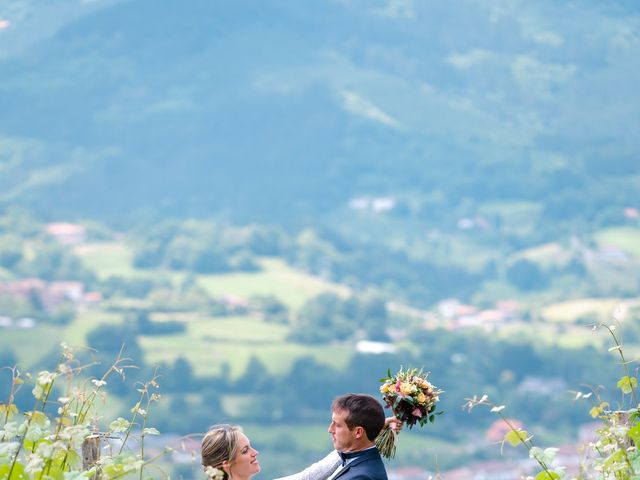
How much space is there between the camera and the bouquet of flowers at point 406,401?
465cm

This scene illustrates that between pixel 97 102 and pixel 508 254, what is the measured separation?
251 ft

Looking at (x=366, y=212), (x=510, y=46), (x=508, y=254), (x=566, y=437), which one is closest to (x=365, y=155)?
(x=366, y=212)

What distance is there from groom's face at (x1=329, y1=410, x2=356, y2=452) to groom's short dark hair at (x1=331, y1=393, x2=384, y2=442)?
0.5 inches

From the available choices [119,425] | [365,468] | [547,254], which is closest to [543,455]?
[365,468]

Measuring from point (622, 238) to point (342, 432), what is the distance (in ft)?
446

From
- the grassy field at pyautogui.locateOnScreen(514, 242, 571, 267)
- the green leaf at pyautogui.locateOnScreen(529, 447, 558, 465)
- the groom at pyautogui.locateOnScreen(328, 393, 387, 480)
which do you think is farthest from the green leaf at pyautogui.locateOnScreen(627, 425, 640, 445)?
the grassy field at pyautogui.locateOnScreen(514, 242, 571, 267)

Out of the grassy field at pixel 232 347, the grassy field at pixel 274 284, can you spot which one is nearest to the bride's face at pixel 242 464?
the grassy field at pixel 232 347

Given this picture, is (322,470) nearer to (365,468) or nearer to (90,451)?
(365,468)

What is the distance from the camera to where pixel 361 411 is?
4.32 m

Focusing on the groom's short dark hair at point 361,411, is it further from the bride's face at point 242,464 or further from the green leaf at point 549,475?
the green leaf at point 549,475

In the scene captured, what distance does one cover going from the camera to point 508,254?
146500 millimetres

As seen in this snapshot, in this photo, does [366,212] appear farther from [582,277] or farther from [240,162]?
[582,277]

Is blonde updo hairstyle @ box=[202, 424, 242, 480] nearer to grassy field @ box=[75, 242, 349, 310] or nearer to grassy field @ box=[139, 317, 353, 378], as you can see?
grassy field @ box=[139, 317, 353, 378]

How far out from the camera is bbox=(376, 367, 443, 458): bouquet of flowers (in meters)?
4.65
